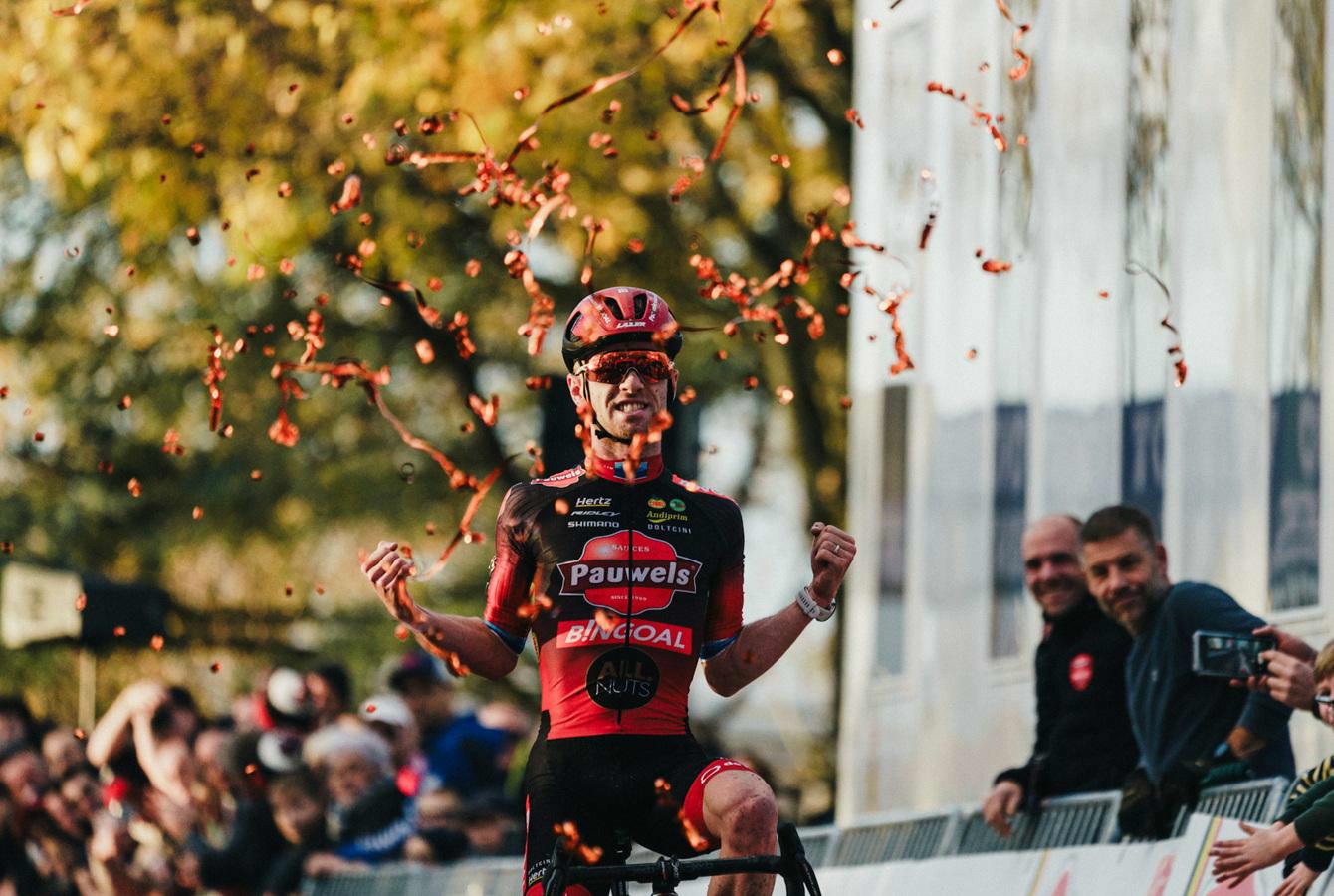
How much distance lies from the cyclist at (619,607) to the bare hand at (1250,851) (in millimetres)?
1642

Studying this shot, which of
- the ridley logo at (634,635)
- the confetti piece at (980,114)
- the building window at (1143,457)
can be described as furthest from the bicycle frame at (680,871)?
the building window at (1143,457)

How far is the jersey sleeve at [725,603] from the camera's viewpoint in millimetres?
7090

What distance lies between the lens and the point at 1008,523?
12.2 metres

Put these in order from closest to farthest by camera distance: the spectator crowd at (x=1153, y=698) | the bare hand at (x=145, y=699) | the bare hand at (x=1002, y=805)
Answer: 1. the spectator crowd at (x=1153, y=698)
2. the bare hand at (x=1002, y=805)
3. the bare hand at (x=145, y=699)

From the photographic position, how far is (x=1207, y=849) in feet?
26.9

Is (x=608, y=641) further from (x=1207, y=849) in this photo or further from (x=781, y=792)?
(x=781, y=792)

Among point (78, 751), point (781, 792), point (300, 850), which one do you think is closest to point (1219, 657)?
point (300, 850)

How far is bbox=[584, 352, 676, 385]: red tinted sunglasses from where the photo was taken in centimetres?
693

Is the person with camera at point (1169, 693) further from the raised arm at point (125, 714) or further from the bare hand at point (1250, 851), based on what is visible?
the raised arm at point (125, 714)

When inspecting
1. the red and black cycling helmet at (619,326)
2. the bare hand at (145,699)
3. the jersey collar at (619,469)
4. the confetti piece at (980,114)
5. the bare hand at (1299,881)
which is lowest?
the bare hand at (145,699)

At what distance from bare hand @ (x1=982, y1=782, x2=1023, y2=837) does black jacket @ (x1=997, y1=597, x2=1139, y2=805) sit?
0.05 m

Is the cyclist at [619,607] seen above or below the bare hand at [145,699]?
above

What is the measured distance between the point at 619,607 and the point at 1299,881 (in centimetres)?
227

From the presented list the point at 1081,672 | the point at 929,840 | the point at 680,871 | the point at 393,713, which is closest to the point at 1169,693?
the point at 1081,672
